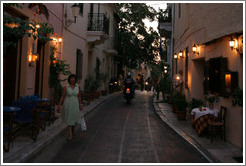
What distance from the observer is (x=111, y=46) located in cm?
2811

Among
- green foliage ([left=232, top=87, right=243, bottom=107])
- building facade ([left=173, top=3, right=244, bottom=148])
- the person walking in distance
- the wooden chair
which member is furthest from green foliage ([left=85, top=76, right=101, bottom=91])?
green foliage ([left=232, top=87, right=243, bottom=107])

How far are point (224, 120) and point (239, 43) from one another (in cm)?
198

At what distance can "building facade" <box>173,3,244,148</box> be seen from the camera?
634 centimetres

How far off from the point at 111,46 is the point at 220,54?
21150 mm

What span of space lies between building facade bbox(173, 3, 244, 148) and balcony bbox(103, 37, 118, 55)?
14.6 metres

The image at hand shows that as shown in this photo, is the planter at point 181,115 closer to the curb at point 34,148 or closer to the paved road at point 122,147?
the paved road at point 122,147

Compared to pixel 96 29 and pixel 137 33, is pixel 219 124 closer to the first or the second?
pixel 96 29

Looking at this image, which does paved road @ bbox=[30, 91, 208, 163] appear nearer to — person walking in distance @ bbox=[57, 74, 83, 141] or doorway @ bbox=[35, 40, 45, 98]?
person walking in distance @ bbox=[57, 74, 83, 141]

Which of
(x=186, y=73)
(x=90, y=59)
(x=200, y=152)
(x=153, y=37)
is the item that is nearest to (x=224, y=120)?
(x=200, y=152)

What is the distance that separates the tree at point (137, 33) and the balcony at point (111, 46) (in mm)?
1846

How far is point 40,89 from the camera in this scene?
11.2m

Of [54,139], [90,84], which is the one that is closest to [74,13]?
[90,84]

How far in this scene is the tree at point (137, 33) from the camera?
94.9ft

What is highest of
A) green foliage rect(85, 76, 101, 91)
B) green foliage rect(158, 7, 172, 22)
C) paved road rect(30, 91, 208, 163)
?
green foliage rect(158, 7, 172, 22)
